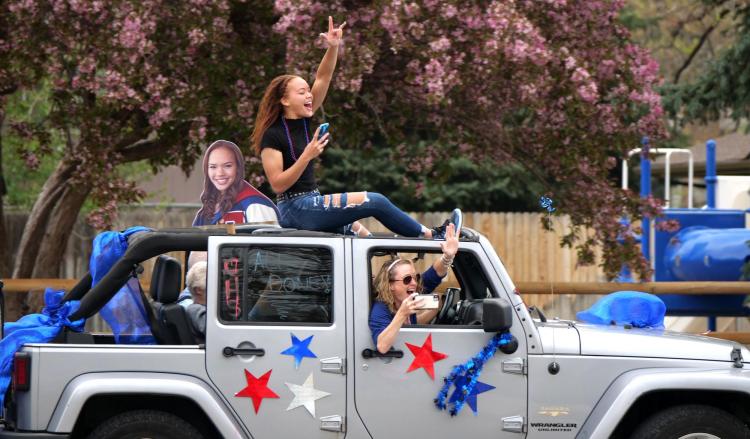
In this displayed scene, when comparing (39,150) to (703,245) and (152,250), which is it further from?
(703,245)

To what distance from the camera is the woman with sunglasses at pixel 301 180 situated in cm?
636

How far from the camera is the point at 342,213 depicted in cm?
641

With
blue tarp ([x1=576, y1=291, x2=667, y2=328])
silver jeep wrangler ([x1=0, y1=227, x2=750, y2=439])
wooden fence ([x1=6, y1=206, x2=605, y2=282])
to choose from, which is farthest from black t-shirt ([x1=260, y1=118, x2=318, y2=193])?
wooden fence ([x1=6, y1=206, x2=605, y2=282])

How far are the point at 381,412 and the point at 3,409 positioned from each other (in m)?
1.80

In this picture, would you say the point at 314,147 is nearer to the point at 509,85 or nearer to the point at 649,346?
the point at 649,346

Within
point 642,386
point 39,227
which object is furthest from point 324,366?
point 39,227

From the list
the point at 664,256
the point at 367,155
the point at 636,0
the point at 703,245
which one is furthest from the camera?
the point at 636,0

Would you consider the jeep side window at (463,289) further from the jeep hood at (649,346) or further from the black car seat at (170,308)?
the black car seat at (170,308)

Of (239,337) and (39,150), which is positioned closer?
(239,337)

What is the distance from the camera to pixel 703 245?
43.7ft

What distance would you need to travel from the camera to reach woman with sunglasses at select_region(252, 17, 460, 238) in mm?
6355

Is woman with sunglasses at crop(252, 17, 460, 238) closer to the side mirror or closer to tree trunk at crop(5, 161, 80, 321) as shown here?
the side mirror

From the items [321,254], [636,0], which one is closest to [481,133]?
[321,254]

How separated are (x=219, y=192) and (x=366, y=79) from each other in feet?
10.1
